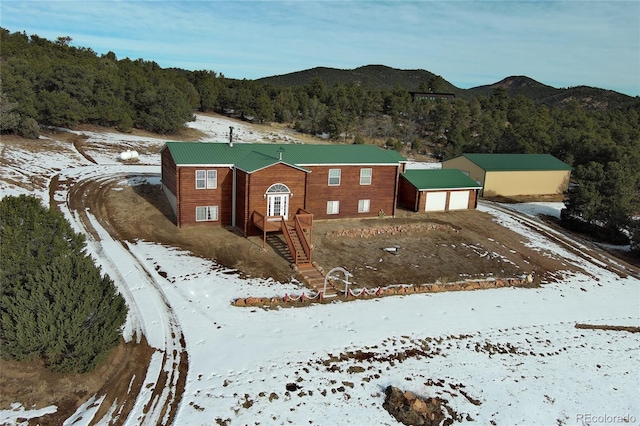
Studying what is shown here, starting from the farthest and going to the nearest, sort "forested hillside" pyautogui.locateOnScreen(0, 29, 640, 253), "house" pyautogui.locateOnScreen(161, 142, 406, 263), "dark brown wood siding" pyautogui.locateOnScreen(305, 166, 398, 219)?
"forested hillside" pyautogui.locateOnScreen(0, 29, 640, 253) → "dark brown wood siding" pyautogui.locateOnScreen(305, 166, 398, 219) → "house" pyautogui.locateOnScreen(161, 142, 406, 263)

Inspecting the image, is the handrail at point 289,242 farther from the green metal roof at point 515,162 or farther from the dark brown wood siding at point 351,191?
the green metal roof at point 515,162

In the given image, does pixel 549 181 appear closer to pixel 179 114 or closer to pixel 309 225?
pixel 309 225

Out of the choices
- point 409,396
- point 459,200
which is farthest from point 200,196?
point 459,200

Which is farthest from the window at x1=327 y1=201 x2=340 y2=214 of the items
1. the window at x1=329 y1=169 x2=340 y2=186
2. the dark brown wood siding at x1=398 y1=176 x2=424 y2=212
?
the dark brown wood siding at x1=398 y1=176 x2=424 y2=212

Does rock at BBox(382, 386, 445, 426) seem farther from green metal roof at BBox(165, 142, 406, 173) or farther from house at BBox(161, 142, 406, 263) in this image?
green metal roof at BBox(165, 142, 406, 173)

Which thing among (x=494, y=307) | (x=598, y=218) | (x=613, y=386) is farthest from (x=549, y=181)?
(x=613, y=386)

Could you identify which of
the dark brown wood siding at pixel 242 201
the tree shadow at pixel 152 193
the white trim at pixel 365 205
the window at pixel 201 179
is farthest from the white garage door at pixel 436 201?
the tree shadow at pixel 152 193
